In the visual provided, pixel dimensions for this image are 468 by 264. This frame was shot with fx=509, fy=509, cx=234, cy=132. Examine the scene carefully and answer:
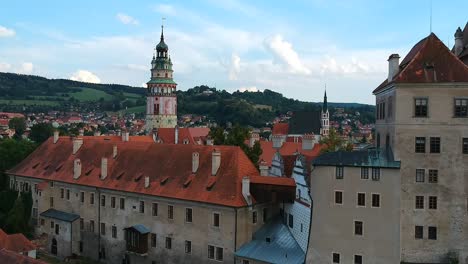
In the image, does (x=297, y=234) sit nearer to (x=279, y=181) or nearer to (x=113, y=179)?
(x=279, y=181)

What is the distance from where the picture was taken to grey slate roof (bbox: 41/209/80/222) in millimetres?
52972

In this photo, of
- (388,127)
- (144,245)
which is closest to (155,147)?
(144,245)

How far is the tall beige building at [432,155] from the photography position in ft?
114

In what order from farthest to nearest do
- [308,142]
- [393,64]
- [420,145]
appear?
[308,142] < [393,64] < [420,145]

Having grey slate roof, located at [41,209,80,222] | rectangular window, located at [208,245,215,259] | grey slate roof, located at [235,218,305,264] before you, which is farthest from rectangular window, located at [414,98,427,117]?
grey slate roof, located at [41,209,80,222]

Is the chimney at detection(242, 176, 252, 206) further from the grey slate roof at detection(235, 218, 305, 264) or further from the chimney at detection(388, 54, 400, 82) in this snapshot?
the chimney at detection(388, 54, 400, 82)

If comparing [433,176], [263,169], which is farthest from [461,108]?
[263,169]

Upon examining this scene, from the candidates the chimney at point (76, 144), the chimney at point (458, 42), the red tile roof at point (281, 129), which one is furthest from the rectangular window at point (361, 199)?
the red tile roof at point (281, 129)

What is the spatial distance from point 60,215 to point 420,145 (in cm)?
3772

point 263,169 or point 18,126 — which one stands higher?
point 18,126

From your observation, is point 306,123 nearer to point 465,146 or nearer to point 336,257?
point 336,257

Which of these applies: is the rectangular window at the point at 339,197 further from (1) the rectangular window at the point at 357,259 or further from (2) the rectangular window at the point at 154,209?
(2) the rectangular window at the point at 154,209

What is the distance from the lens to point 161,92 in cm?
12231

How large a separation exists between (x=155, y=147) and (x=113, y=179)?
208 inches
